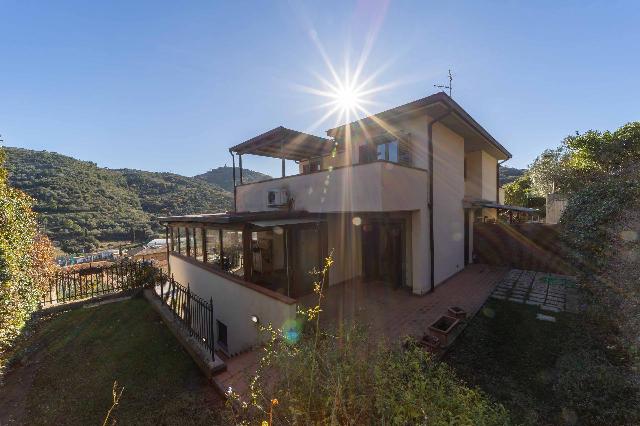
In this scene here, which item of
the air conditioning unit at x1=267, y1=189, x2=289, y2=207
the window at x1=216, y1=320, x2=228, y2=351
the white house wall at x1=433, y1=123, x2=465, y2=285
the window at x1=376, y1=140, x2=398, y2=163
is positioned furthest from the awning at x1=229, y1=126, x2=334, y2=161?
the window at x1=216, y1=320, x2=228, y2=351

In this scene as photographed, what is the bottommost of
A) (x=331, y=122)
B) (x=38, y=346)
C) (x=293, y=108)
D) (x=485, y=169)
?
(x=38, y=346)

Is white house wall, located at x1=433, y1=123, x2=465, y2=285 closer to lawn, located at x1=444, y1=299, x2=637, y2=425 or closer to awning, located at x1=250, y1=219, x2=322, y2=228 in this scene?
lawn, located at x1=444, y1=299, x2=637, y2=425

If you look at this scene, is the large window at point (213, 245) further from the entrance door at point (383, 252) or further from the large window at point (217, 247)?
the entrance door at point (383, 252)

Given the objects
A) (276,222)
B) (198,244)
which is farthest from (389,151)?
(198,244)

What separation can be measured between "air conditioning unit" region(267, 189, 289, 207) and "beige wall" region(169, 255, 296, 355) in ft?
13.0

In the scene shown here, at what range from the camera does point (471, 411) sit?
9.20ft

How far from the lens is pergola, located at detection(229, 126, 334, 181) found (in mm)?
11895

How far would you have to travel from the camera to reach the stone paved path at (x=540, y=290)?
9.48 metres

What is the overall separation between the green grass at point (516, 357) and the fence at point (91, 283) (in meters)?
13.9

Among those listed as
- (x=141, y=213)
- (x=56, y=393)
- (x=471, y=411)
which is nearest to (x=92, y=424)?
(x=56, y=393)

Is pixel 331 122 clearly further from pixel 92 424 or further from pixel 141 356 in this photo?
pixel 92 424

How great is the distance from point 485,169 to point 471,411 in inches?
707

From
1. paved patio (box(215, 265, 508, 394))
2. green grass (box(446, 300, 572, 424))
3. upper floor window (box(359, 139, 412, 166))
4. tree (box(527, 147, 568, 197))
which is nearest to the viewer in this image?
green grass (box(446, 300, 572, 424))

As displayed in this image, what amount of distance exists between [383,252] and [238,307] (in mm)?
6982
